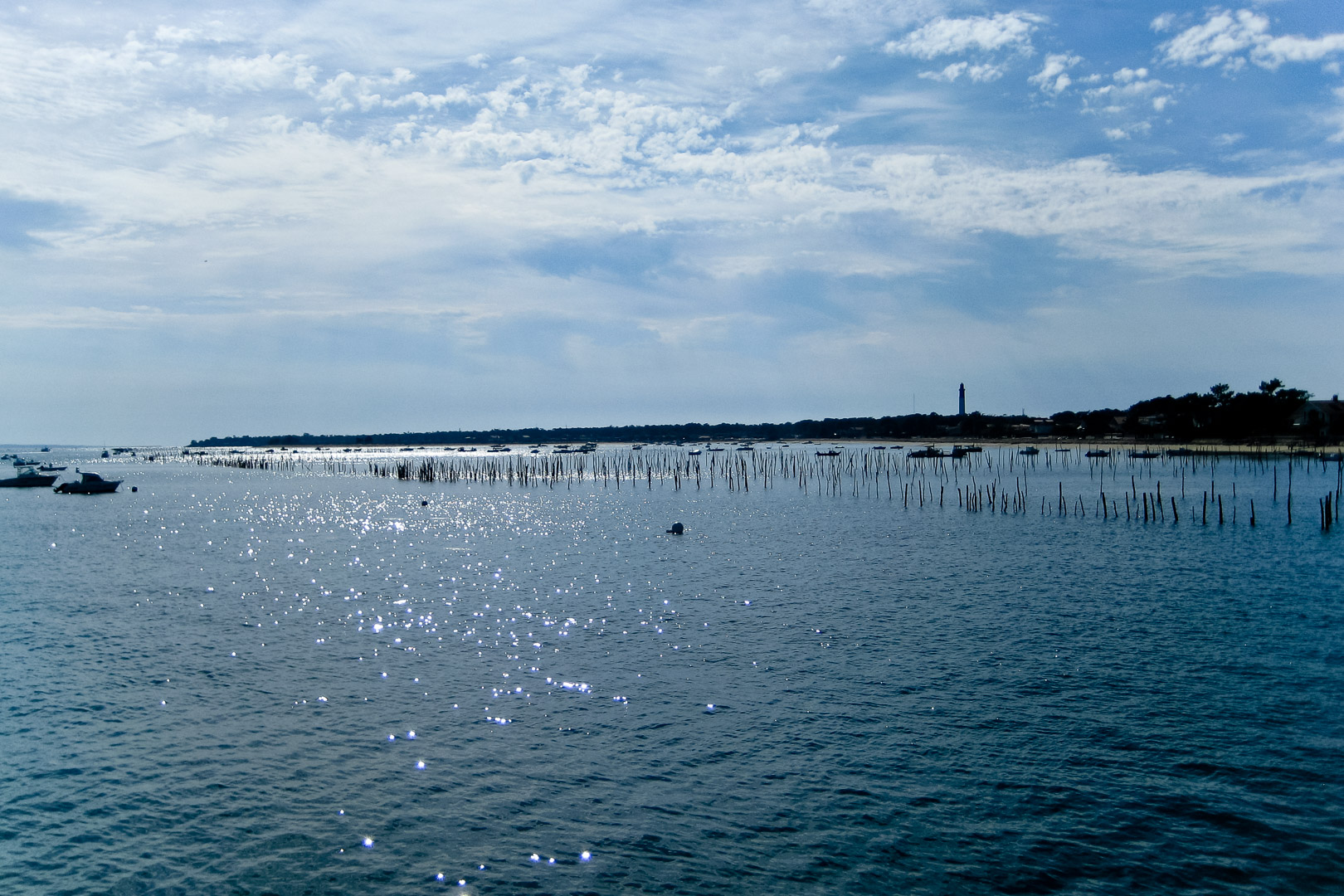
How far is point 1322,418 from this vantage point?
360 feet

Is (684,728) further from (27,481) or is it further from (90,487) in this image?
(27,481)

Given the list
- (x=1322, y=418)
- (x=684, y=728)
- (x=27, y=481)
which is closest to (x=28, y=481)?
(x=27, y=481)

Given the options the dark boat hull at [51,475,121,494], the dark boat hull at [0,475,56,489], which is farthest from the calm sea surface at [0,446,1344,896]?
the dark boat hull at [0,475,56,489]

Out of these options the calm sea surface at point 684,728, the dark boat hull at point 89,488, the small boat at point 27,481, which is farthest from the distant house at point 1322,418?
the small boat at point 27,481

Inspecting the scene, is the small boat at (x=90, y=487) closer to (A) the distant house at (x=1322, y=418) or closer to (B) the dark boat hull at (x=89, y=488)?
(B) the dark boat hull at (x=89, y=488)

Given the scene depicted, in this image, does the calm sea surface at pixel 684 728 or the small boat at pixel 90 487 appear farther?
the small boat at pixel 90 487

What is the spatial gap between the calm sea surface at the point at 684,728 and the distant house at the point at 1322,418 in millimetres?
92250

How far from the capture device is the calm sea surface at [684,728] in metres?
10.9

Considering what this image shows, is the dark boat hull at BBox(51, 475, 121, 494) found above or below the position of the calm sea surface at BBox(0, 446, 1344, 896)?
above

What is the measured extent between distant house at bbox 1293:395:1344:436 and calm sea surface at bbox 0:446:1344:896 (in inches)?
3632

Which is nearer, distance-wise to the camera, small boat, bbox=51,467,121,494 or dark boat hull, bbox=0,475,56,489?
small boat, bbox=51,467,121,494

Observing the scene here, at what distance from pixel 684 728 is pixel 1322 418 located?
127404 millimetres

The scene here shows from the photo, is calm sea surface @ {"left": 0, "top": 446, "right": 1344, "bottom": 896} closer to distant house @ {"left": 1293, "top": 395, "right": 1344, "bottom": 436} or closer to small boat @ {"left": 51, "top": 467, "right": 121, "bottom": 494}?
small boat @ {"left": 51, "top": 467, "right": 121, "bottom": 494}

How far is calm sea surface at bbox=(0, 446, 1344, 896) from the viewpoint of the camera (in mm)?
10938
